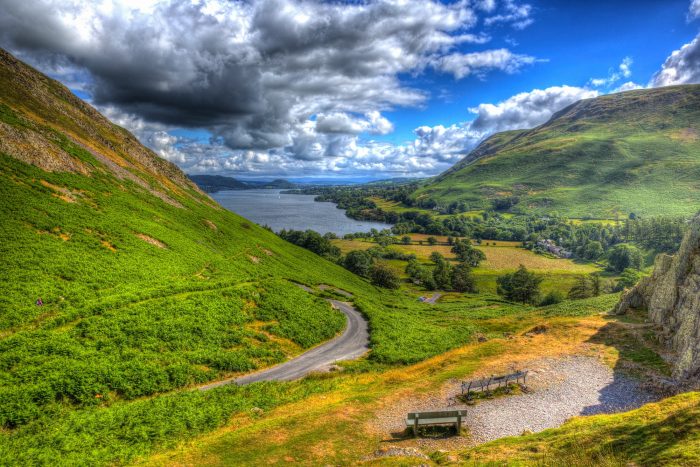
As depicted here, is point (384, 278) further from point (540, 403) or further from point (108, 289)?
point (540, 403)

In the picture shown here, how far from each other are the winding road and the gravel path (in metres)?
12.9

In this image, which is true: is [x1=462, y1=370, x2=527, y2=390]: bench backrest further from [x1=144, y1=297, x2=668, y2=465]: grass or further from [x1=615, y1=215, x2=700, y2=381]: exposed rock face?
[x1=615, y1=215, x2=700, y2=381]: exposed rock face

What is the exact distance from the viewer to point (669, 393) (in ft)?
73.5

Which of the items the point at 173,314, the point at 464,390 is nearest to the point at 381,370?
the point at 464,390

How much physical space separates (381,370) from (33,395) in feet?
84.4

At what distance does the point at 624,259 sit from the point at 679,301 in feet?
490

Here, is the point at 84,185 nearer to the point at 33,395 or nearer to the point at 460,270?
the point at 33,395

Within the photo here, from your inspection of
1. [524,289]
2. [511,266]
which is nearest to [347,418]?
[524,289]

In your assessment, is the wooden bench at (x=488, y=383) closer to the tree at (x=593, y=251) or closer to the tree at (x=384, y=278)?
the tree at (x=384, y=278)

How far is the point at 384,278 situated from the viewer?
381ft

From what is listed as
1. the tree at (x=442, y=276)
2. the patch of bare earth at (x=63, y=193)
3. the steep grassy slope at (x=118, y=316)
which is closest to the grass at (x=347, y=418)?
the steep grassy slope at (x=118, y=316)

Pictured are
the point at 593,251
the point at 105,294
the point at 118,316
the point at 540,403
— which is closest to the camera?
the point at 540,403

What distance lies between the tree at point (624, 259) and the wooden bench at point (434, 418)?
17317 cm

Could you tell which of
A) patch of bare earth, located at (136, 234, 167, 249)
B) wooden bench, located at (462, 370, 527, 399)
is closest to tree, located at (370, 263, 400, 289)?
patch of bare earth, located at (136, 234, 167, 249)
